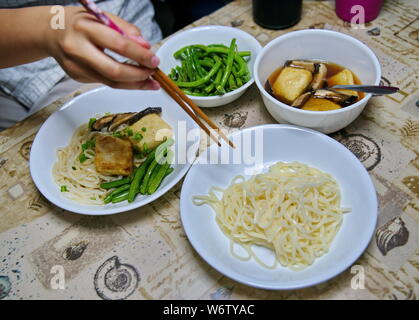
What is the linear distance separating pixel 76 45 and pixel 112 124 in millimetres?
562

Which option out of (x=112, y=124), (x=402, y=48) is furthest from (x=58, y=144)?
(x=402, y=48)

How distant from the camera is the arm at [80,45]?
1.18 meters

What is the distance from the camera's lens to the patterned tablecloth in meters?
1.28

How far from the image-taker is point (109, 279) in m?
1.35

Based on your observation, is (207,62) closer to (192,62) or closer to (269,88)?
(192,62)

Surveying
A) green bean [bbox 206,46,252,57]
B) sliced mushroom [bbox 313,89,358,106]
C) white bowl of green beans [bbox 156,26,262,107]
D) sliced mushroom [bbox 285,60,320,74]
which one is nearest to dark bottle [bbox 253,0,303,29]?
white bowl of green beans [bbox 156,26,262,107]

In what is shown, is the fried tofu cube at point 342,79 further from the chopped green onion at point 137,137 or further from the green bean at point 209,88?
the chopped green onion at point 137,137

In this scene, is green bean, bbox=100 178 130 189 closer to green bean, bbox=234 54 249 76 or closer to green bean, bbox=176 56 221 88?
green bean, bbox=176 56 221 88

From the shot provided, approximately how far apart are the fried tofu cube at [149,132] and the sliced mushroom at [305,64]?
2.13 ft

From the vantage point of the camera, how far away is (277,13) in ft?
6.80

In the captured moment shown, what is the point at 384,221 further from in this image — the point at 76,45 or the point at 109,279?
the point at 76,45

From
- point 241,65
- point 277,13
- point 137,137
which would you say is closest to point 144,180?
point 137,137

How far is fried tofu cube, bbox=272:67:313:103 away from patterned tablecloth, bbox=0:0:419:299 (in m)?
0.16

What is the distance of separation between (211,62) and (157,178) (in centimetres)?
73
